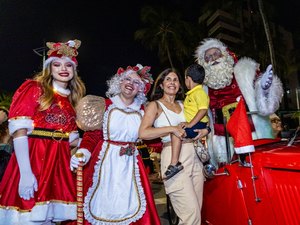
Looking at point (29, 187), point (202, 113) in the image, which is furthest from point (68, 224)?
point (202, 113)

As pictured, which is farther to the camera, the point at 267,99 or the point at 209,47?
the point at 209,47

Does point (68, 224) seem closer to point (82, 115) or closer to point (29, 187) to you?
point (29, 187)

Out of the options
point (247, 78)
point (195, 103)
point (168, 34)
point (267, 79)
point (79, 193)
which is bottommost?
point (79, 193)

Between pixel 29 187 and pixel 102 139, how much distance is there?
79cm

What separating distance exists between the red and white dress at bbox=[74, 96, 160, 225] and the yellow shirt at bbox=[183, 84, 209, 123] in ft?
1.60

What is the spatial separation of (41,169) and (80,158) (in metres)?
0.37

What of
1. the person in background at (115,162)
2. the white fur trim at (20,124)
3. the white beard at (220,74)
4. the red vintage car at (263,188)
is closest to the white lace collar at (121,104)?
the person in background at (115,162)

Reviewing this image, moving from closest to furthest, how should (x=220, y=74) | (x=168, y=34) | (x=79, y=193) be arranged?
(x=79, y=193) < (x=220, y=74) < (x=168, y=34)

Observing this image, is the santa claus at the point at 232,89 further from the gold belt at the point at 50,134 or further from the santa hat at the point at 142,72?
the gold belt at the point at 50,134

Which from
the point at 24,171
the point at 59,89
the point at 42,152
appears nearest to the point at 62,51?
the point at 59,89

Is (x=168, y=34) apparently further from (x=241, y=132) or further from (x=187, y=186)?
(x=241, y=132)

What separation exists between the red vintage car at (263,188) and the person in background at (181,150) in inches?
9.0

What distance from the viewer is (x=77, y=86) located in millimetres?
3375

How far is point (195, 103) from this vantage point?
3146 mm
